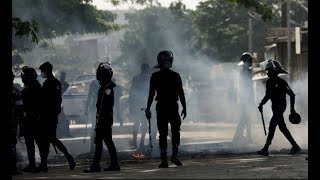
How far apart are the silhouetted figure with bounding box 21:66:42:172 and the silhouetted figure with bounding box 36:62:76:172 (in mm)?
87

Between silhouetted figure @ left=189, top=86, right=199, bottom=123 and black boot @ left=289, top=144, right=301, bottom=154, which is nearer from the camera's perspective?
black boot @ left=289, top=144, right=301, bottom=154

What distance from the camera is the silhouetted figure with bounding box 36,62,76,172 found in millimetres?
13461

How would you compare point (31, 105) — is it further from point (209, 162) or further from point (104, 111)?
point (209, 162)

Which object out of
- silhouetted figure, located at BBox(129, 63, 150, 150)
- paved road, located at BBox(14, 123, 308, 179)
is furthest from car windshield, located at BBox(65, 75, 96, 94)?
silhouetted figure, located at BBox(129, 63, 150, 150)

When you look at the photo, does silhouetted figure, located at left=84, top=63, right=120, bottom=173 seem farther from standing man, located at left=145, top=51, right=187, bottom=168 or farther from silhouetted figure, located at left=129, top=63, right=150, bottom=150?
silhouetted figure, located at left=129, top=63, right=150, bottom=150

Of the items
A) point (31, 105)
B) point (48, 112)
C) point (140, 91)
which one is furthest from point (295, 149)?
point (31, 105)

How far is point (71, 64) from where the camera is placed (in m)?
99.5

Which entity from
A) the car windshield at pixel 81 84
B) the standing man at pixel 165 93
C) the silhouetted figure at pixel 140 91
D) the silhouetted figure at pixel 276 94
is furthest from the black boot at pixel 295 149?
the car windshield at pixel 81 84

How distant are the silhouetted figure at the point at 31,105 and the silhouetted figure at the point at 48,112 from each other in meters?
0.09

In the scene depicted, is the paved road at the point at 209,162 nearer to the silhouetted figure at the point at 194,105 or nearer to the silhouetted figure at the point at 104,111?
the silhouetted figure at the point at 104,111
